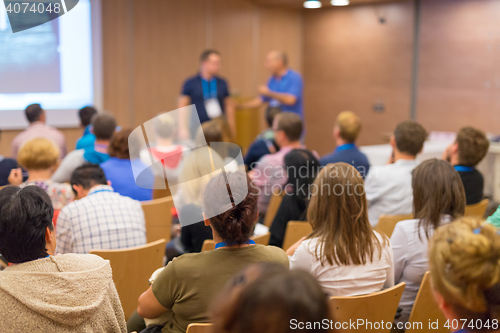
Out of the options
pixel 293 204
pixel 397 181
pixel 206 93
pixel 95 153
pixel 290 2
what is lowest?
pixel 293 204

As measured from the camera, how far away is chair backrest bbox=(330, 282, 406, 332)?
1.69 metres

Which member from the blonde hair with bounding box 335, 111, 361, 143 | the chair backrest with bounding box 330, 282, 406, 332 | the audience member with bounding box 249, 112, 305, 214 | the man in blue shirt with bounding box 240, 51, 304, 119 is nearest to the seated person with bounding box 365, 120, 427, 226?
the blonde hair with bounding box 335, 111, 361, 143

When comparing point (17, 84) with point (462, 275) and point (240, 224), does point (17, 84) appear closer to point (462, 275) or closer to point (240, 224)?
point (240, 224)

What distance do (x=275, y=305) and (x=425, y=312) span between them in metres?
1.43

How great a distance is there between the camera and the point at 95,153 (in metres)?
3.94

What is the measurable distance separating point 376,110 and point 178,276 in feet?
23.2

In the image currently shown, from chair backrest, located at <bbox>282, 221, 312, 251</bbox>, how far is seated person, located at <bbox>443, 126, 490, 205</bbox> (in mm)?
1236

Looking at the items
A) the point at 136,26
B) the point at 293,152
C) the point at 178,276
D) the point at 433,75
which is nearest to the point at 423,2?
the point at 433,75

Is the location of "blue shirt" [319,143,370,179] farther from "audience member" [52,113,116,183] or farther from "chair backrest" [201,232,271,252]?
"audience member" [52,113,116,183]

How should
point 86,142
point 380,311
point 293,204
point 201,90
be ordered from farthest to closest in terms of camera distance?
point 201,90
point 86,142
point 293,204
point 380,311

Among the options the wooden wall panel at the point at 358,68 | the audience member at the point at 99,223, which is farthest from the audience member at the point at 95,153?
the wooden wall panel at the point at 358,68

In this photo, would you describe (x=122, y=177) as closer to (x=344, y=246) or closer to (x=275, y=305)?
(x=344, y=246)

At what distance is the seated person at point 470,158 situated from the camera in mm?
3160

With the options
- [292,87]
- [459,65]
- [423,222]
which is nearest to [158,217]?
[423,222]
